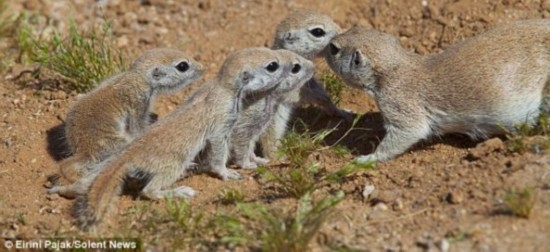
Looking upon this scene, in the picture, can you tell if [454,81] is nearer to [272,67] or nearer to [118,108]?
[272,67]

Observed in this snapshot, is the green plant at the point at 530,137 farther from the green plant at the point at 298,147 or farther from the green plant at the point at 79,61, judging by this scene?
the green plant at the point at 79,61

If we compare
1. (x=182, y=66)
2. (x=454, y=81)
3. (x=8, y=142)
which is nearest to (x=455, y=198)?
(x=454, y=81)

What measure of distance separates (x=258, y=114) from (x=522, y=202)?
286 cm

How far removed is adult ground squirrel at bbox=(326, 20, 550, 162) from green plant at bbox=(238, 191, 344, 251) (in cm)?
146

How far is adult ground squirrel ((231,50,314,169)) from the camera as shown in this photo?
27.1 feet

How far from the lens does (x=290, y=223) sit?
6527mm

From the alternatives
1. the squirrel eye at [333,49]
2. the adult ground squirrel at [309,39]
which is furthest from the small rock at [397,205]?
the adult ground squirrel at [309,39]

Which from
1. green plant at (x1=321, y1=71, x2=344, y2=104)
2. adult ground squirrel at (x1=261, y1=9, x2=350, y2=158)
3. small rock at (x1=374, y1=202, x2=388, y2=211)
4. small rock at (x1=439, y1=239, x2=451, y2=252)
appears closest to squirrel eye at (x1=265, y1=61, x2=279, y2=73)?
adult ground squirrel at (x1=261, y1=9, x2=350, y2=158)

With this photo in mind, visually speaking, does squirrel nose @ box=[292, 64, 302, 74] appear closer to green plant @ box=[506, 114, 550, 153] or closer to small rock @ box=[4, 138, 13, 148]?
green plant @ box=[506, 114, 550, 153]

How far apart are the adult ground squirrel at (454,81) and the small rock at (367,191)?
0.64 m

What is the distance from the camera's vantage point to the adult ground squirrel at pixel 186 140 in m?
7.21

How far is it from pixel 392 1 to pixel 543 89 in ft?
10.5

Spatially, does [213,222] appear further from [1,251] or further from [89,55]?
[89,55]

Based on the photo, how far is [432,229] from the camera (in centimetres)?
655
